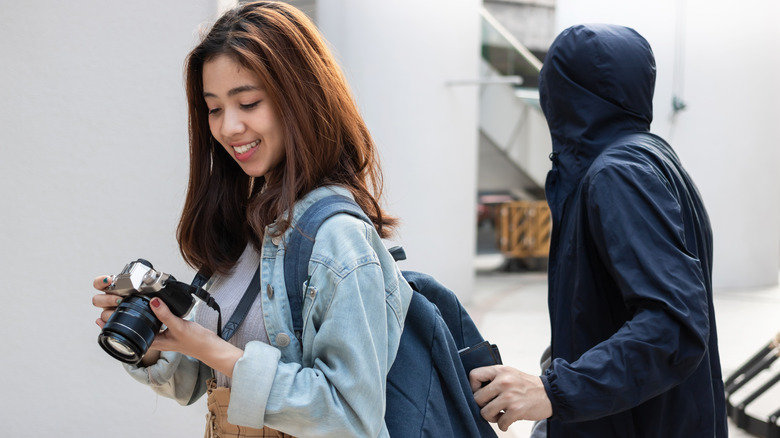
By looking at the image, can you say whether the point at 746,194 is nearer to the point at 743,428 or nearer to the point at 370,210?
the point at 743,428

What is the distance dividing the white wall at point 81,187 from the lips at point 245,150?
183cm

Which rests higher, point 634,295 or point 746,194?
point 634,295

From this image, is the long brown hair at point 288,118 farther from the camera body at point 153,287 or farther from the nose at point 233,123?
the camera body at point 153,287

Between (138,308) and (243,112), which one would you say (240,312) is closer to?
(138,308)

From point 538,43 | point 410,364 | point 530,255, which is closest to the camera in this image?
point 410,364

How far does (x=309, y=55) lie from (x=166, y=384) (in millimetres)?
775

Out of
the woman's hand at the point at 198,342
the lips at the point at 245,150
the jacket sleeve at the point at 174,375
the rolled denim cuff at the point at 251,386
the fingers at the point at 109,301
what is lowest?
the jacket sleeve at the point at 174,375

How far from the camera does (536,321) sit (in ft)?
29.2

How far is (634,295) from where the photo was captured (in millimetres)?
1504

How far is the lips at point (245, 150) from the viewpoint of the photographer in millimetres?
1495

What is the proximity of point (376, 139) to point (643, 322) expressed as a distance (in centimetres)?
739

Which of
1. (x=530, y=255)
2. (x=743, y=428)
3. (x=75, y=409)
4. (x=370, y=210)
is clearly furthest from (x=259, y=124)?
(x=530, y=255)

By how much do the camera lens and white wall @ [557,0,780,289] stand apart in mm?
11578

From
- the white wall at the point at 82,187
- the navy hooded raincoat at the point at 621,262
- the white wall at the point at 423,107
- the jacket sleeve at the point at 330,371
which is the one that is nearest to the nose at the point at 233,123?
the jacket sleeve at the point at 330,371
